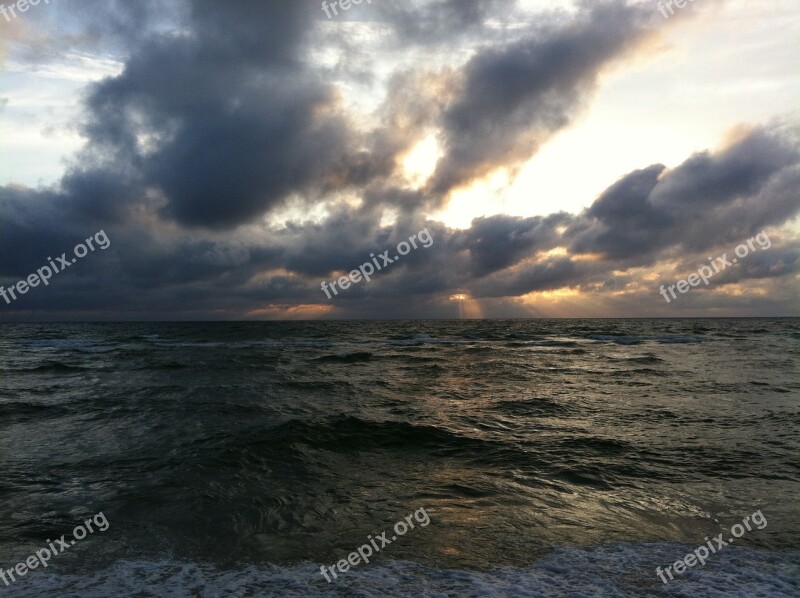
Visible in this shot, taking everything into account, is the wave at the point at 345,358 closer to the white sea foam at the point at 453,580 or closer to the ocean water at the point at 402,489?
the ocean water at the point at 402,489

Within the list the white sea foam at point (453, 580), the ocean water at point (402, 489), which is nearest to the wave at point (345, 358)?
the ocean water at point (402, 489)

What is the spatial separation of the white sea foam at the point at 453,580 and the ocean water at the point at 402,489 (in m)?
0.03

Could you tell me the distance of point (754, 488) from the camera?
31.4 feet

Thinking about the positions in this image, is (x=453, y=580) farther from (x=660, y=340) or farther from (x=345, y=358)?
(x=660, y=340)

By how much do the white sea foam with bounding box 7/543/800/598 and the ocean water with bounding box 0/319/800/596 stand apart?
0.03m

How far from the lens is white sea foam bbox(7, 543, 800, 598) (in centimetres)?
581

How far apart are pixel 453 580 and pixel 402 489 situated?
3837 millimetres

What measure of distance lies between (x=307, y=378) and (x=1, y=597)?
21959 mm

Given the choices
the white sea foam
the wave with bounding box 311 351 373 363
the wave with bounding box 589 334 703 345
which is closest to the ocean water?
the white sea foam

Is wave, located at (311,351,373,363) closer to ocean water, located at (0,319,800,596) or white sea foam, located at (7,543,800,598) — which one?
ocean water, located at (0,319,800,596)

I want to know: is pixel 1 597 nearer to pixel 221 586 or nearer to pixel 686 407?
pixel 221 586

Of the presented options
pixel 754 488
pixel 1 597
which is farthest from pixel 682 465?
pixel 1 597

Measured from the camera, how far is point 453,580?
6109 millimetres

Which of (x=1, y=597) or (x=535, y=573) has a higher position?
(x=1, y=597)
